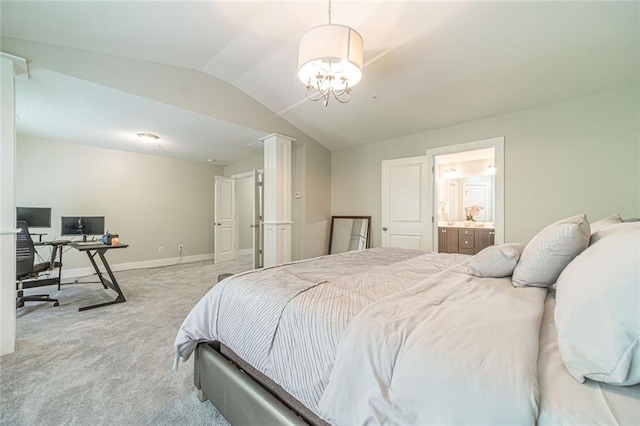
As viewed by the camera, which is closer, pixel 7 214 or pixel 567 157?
pixel 7 214

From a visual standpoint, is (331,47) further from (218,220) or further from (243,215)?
(243,215)

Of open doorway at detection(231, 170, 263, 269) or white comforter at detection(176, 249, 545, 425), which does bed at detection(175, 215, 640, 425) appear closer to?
white comforter at detection(176, 249, 545, 425)

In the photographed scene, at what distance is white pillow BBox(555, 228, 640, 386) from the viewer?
1.97 ft

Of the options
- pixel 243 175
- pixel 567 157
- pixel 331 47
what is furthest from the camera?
pixel 243 175

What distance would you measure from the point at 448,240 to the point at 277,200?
11.4ft

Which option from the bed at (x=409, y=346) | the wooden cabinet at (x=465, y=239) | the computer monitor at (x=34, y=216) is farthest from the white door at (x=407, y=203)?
the computer monitor at (x=34, y=216)

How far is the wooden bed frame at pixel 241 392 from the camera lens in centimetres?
104

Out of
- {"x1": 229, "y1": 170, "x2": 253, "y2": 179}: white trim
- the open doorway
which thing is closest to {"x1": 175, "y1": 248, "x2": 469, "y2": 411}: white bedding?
{"x1": 229, "y1": 170, "x2": 253, "y2": 179}: white trim

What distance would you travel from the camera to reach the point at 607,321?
2.13 feet

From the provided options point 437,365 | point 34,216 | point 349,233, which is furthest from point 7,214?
point 349,233

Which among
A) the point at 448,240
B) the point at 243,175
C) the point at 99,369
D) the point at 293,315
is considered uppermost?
the point at 243,175

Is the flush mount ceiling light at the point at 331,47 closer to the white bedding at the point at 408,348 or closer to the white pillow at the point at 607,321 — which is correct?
the white bedding at the point at 408,348

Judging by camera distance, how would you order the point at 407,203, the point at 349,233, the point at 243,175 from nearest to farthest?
the point at 407,203, the point at 349,233, the point at 243,175

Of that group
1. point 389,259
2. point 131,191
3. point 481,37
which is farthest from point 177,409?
point 131,191
